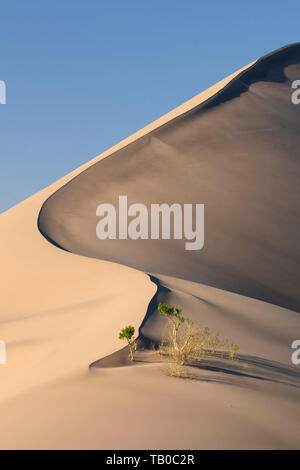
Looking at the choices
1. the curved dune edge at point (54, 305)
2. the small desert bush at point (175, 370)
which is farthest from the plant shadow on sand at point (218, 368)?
the curved dune edge at point (54, 305)

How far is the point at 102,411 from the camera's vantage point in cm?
416

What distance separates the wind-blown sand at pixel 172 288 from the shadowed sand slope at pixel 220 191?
6cm

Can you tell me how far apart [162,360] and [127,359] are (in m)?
0.35

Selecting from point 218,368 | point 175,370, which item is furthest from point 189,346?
point 175,370

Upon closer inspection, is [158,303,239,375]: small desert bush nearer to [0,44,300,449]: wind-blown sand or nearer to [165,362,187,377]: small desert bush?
[165,362,187,377]: small desert bush

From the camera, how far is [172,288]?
30.0ft

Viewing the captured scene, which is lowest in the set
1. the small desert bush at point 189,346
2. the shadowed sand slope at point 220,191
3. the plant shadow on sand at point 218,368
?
the plant shadow on sand at point 218,368

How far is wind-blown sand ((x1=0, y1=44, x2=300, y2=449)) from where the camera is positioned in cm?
413

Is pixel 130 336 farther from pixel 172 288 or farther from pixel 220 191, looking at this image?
pixel 220 191

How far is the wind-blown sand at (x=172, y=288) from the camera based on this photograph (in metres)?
4.13

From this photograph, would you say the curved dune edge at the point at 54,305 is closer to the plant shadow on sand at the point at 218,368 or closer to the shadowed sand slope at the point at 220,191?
the plant shadow on sand at the point at 218,368

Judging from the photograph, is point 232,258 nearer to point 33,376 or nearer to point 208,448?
point 33,376
